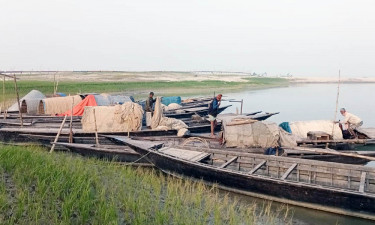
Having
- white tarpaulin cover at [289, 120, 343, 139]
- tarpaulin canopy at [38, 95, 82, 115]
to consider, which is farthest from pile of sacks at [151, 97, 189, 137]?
tarpaulin canopy at [38, 95, 82, 115]

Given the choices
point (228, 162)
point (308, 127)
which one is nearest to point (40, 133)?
point (228, 162)

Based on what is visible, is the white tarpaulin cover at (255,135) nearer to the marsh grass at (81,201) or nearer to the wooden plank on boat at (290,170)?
the wooden plank on boat at (290,170)

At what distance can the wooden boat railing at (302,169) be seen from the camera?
8422 millimetres

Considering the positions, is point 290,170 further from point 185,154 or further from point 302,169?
point 185,154

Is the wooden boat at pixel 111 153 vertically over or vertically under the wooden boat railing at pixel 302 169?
under

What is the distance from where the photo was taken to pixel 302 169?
9.23 meters

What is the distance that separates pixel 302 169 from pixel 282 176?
107 cm

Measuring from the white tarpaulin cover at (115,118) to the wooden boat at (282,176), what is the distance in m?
2.33

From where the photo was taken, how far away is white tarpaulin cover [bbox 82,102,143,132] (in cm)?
1346

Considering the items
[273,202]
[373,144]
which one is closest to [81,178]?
[273,202]

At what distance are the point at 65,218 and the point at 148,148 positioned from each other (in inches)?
239

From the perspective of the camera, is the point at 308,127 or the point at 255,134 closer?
the point at 255,134

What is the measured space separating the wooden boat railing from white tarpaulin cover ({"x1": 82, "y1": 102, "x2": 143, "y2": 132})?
12.9ft

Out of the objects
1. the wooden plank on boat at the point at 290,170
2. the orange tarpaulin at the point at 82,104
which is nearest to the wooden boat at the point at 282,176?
the wooden plank on boat at the point at 290,170
